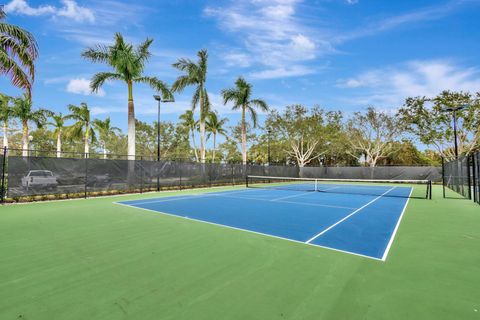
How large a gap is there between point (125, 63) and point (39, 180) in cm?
895

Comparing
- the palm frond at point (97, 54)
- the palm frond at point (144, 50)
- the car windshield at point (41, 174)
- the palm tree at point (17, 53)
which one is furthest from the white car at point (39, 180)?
the palm frond at point (144, 50)

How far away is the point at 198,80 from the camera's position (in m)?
23.6

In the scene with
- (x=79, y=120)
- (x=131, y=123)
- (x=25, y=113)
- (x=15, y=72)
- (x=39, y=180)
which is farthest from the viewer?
(x=79, y=120)

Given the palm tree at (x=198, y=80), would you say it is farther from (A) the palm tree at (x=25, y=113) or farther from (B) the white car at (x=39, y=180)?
(A) the palm tree at (x=25, y=113)

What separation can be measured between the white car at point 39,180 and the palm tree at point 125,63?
4854 mm

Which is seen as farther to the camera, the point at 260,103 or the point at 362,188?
the point at 260,103

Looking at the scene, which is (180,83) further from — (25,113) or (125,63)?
(25,113)

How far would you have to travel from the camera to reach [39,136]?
1891 inches

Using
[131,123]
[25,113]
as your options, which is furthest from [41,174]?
[25,113]

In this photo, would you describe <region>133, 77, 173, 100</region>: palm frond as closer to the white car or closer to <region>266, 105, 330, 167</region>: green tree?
the white car

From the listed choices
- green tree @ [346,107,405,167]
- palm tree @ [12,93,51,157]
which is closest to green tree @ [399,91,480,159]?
green tree @ [346,107,405,167]

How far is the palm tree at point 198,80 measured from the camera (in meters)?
23.2

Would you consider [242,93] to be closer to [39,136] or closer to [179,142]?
[179,142]

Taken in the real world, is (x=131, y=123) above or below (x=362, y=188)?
above
